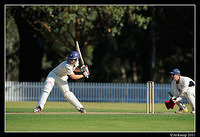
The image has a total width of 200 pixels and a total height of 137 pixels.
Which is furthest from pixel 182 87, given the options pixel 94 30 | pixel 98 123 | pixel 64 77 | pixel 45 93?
pixel 94 30

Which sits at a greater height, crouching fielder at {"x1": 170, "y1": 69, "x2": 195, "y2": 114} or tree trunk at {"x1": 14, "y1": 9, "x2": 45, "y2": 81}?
tree trunk at {"x1": 14, "y1": 9, "x2": 45, "y2": 81}

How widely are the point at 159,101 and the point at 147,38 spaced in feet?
21.3

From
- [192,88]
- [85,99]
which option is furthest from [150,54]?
[192,88]

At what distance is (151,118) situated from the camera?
12.5m

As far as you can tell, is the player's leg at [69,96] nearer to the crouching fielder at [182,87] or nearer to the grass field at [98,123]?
the grass field at [98,123]

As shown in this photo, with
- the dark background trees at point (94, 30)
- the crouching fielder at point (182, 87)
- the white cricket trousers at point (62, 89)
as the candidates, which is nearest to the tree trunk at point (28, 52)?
the dark background trees at point (94, 30)

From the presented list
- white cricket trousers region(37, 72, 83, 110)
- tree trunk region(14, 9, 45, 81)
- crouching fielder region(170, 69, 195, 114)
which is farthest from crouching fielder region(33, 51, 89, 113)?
tree trunk region(14, 9, 45, 81)

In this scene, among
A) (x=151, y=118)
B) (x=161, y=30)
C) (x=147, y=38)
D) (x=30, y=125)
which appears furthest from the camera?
(x=161, y=30)

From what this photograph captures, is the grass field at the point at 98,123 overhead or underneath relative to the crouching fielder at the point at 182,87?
underneath

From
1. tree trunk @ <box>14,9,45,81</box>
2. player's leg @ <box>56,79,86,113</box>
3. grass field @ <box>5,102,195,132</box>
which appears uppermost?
tree trunk @ <box>14,9,45,81</box>

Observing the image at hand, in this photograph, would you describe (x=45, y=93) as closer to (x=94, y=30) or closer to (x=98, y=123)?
(x=98, y=123)

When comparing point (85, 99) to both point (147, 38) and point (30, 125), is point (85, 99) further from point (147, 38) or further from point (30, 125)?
point (30, 125)

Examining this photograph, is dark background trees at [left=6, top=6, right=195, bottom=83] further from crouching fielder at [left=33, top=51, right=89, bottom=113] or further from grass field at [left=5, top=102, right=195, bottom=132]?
grass field at [left=5, top=102, right=195, bottom=132]

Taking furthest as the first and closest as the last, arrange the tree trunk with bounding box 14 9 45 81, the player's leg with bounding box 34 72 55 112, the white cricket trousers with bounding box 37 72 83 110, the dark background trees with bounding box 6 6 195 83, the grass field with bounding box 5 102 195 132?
the tree trunk with bounding box 14 9 45 81, the dark background trees with bounding box 6 6 195 83, the white cricket trousers with bounding box 37 72 83 110, the player's leg with bounding box 34 72 55 112, the grass field with bounding box 5 102 195 132
